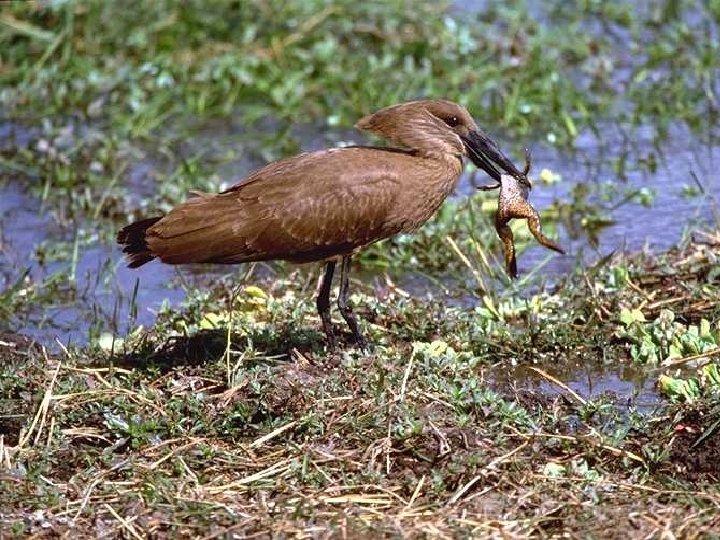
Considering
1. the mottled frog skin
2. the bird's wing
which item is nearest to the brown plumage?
the mottled frog skin

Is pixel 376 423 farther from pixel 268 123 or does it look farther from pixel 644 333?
pixel 268 123

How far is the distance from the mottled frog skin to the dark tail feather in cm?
142

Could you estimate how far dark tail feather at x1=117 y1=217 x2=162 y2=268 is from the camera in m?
6.21

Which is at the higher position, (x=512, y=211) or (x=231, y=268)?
(x=512, y=211)

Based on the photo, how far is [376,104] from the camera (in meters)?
9.65

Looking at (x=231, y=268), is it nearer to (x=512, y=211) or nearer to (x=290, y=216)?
(x=290, y=216)

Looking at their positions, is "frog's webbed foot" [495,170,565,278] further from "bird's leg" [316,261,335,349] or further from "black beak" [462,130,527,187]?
"bird's leg" [316,261,335,349]

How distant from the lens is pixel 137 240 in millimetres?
6234

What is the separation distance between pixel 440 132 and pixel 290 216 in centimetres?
81

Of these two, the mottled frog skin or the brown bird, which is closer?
the brown bird

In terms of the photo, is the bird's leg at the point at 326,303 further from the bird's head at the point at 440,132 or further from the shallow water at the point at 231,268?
the shallow water at the point at 231,268

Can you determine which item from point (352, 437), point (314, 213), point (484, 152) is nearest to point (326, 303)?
point (314, 213)

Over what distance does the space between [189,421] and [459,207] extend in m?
3.02

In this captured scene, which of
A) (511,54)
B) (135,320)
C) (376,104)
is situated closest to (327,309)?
(135,320)
